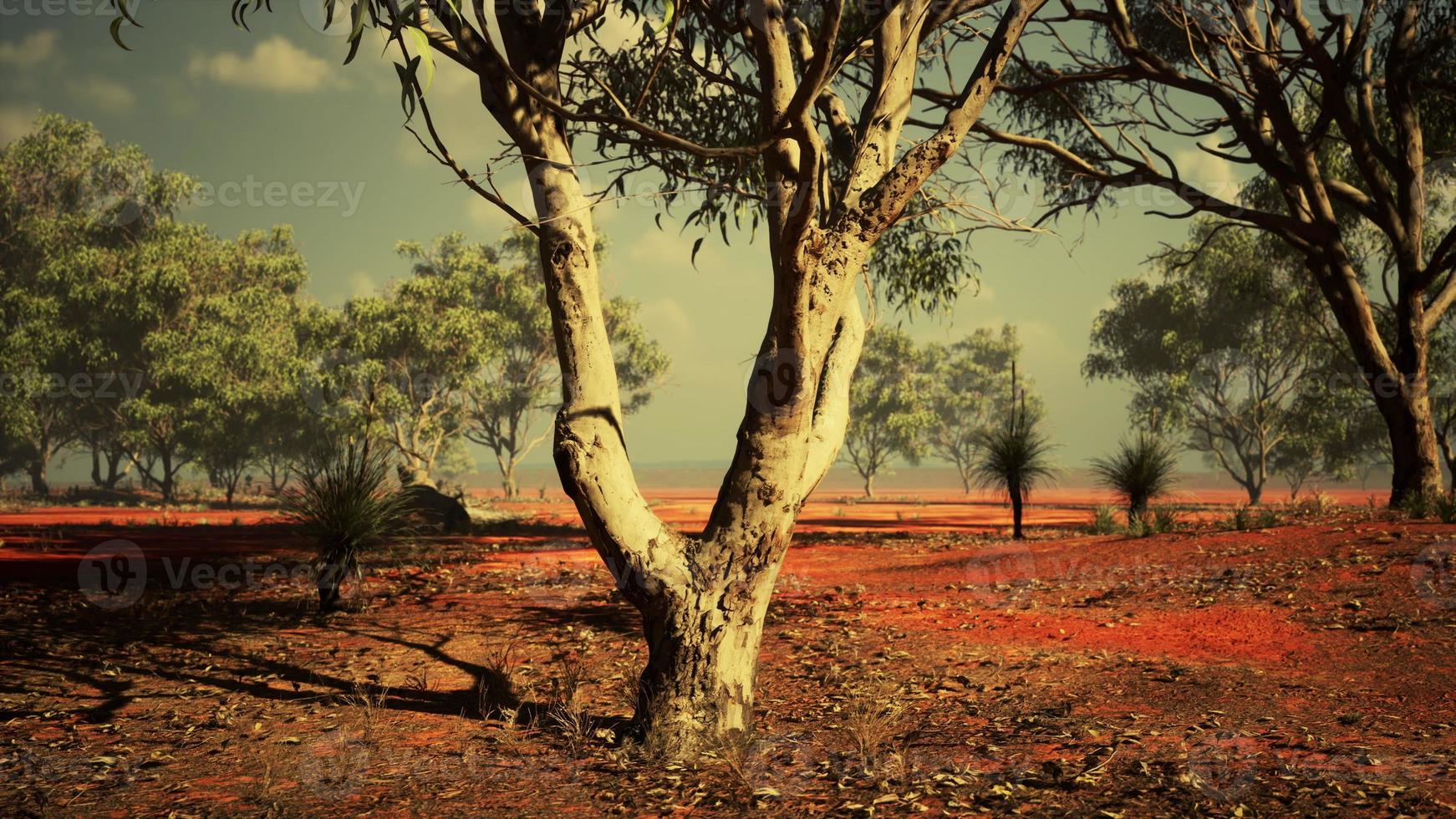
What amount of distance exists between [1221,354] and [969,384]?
26764 mm

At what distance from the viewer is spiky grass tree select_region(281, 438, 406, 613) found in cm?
874

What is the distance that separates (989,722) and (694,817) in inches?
79.1

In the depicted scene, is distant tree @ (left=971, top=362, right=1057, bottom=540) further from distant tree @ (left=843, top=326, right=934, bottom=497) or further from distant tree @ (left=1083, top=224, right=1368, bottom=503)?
distant tree @ (left=843, top=326, right=934, bottom=497)

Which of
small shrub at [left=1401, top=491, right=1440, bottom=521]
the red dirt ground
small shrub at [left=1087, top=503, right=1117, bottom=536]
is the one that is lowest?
the red dirt ground

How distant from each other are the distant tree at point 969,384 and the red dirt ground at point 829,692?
52.6 m

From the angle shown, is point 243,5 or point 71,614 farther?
point 71,614

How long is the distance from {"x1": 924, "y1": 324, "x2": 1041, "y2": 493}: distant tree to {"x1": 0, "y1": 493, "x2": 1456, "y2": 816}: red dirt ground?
52.6 meters

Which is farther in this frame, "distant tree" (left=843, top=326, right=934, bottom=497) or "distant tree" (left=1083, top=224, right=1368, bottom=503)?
"distant tree" (left=843, top=326, right=934, bottom=497)

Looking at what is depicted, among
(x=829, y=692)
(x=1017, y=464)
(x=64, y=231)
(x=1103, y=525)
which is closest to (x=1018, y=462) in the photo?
(x=1017, y=464)

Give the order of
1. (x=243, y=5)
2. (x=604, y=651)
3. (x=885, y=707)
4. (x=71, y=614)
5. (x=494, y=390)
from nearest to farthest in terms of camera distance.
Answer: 1. (x=243, y=5)
2. (x=885, y=707)
3. (x=604, y=651)
4. (x=71, y=614)
5. (x=494, y=390)

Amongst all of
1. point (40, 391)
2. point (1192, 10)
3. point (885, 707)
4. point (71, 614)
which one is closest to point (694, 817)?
point (885, 707)

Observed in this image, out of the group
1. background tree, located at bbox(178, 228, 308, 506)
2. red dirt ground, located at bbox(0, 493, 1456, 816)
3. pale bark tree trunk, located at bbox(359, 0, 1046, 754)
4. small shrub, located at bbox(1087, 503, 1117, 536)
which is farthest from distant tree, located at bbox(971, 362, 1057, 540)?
background tree, located at bbox(178, 228, 308, 506)

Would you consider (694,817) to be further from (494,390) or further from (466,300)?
(494,390)

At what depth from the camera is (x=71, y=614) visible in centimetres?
914
